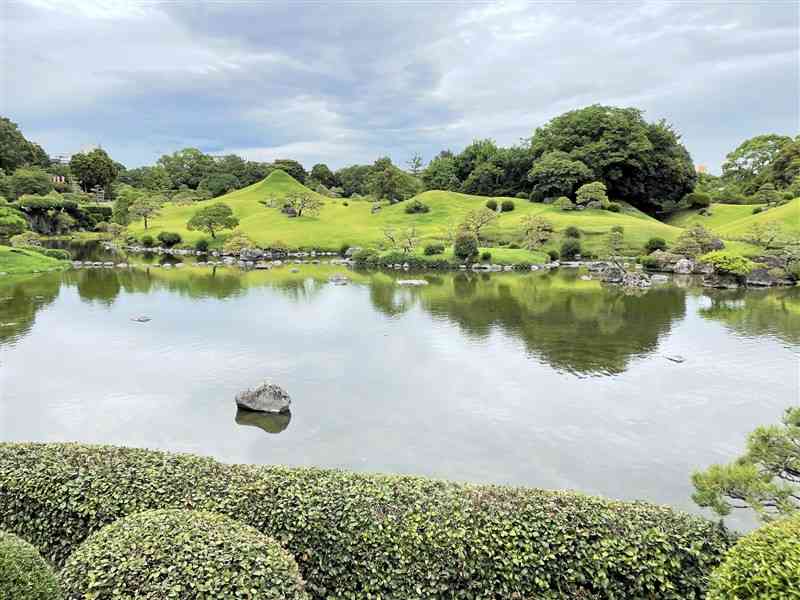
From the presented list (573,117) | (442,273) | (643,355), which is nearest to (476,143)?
(573,117)

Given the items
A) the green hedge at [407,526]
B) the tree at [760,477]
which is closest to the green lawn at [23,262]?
the green hedge at [407,526]

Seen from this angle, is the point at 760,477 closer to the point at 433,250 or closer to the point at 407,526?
the point at 407,526

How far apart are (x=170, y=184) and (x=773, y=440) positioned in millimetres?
124275

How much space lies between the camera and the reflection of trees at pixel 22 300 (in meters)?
23.0

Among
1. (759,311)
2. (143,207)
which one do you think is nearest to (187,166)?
(143,207)

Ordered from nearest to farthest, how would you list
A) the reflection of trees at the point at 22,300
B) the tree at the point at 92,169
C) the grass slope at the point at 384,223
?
the reflection of trees at the point at 22,300, the grass slope at the point at 384,223, the tree at the point at 92,169

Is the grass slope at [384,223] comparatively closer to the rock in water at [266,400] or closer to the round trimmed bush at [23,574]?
the rock in water at [266,400]

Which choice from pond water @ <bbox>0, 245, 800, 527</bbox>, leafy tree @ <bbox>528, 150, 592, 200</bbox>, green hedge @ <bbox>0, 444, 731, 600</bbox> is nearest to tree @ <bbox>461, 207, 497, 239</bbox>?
leafy tree @ <bbox>528, 150, 592, 200</bbox>

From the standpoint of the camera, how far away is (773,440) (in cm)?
737

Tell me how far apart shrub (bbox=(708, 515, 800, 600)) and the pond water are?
542cm

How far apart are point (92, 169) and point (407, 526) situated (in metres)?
119

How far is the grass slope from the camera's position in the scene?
200ft

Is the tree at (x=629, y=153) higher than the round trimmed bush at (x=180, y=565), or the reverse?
the tree at (x=629, y=153)

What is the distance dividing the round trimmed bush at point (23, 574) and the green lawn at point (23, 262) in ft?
149
